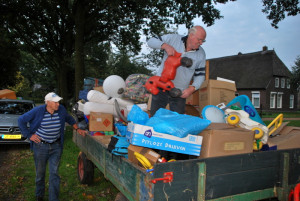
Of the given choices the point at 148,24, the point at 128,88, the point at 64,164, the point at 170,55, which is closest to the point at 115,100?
the point at 128,88

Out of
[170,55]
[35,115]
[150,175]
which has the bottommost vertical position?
[150,175]

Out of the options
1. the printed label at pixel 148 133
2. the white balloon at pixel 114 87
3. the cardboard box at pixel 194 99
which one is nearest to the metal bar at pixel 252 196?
the printed label at pixel 148 133

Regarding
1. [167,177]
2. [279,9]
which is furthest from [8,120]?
[279,9]

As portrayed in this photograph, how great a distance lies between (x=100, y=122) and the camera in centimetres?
380

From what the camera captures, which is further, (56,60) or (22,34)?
(56,60)

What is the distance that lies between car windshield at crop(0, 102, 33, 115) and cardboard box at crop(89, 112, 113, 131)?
5.02 meters

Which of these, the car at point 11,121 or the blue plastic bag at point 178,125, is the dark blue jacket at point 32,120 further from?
the car at point 11,121

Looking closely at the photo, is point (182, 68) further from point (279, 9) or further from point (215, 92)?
point (279, 9)

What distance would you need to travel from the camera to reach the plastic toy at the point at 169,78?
289 centimetres

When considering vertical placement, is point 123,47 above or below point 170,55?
above

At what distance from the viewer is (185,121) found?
2041 mm

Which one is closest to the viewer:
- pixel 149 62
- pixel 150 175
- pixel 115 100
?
pixel 150 175

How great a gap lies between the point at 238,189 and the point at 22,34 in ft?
57.0

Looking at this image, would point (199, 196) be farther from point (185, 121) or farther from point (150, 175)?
point (185, 121)
